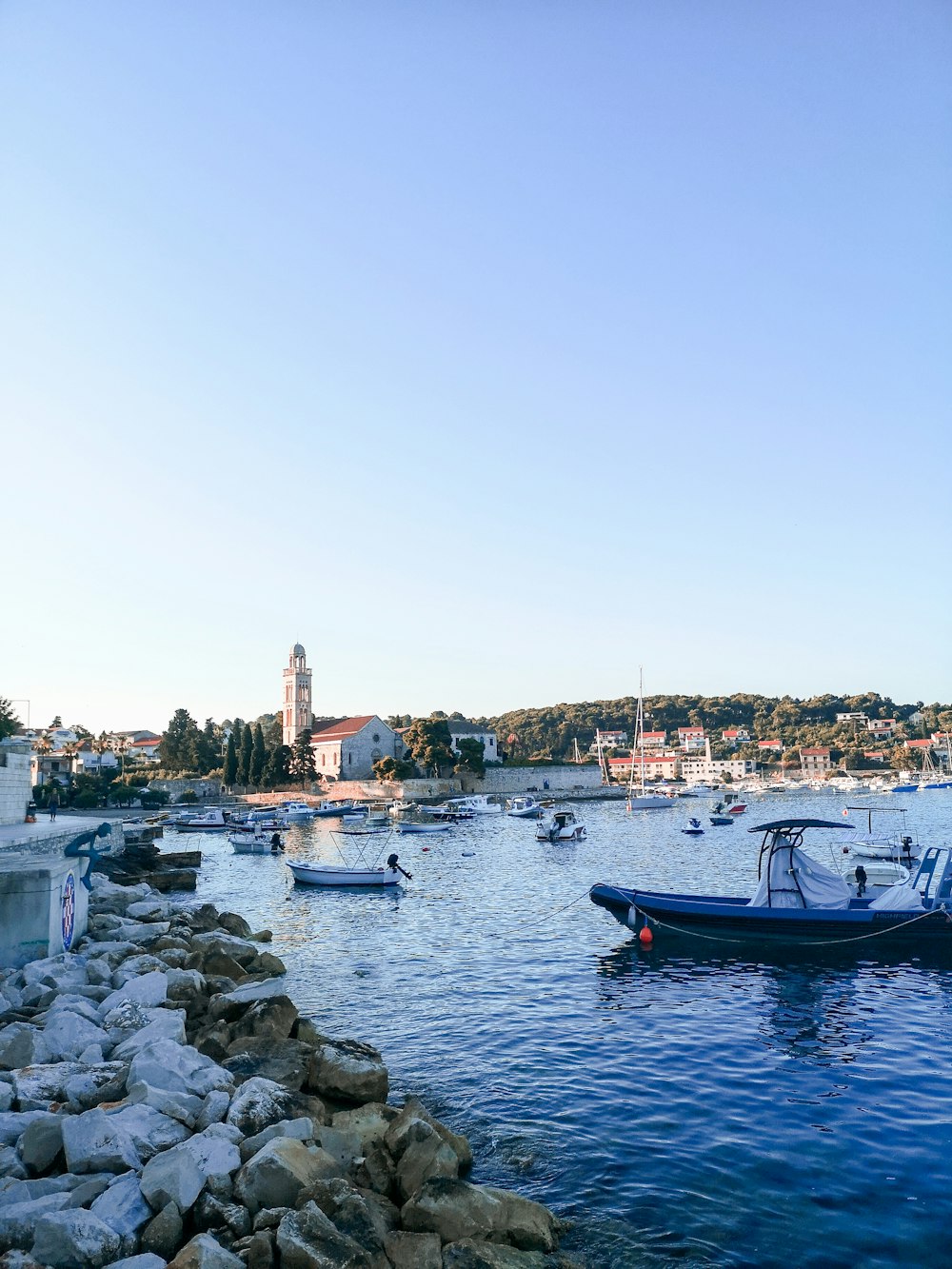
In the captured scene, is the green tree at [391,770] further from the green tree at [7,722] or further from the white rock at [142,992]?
the white rock at [142,992]

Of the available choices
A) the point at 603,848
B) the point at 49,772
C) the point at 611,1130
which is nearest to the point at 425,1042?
the point at 611,1130

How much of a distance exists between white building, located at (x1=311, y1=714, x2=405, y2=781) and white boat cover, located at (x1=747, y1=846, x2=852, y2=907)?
10896 centimetres

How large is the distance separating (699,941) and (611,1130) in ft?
45.4

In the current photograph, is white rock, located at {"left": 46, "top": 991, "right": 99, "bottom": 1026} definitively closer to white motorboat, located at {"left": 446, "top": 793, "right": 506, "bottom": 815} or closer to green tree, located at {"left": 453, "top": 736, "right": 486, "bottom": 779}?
white motorboat, located at {"left": 446, "top": 793, "right": 506, "bottom": 815}

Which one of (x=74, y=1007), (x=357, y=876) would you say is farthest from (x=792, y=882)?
(x=357, y=876)

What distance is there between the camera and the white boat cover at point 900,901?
25.0 metres

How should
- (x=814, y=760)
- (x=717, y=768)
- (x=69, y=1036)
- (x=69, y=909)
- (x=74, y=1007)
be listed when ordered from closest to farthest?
(x=69, y=1036) → (x=74, y=1007) → (x=69, y=909) → (x=814, y=760) → (x=717, y=768)

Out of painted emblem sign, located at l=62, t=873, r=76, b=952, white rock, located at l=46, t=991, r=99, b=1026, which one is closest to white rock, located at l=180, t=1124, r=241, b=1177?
white rock, located at l=46, t=991, r=99, b=1026

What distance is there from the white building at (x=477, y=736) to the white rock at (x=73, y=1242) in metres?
129

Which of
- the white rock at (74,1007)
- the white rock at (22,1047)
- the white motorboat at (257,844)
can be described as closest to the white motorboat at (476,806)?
the white motorboat at (257,844)

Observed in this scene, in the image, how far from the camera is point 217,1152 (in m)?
9.88

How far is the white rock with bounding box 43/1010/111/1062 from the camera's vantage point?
42.5ft

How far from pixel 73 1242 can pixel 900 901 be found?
23524 millimetres

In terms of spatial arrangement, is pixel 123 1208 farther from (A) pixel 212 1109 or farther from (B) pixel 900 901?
(B) pixel 900 901
